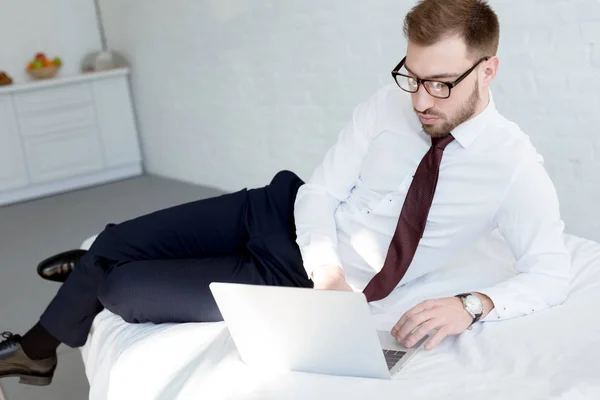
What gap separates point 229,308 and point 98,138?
3976 mm

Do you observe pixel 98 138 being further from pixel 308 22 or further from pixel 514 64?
pixel 514 64

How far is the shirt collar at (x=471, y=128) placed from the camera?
1572 mm

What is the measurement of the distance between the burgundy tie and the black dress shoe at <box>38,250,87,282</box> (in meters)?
0.98

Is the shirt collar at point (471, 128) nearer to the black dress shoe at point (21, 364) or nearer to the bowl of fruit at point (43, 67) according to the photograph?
the black dress shoe at point (21, 364)

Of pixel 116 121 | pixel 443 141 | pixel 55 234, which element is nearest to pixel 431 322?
pixel 443 141

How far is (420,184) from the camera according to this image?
161cm

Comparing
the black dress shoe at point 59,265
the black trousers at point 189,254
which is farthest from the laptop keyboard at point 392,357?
the black dress shoe at point 59,265

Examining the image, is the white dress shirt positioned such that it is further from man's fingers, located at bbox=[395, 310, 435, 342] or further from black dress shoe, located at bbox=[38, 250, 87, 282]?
black dress shoe, located at bbox=[38, 250, 87, 282]

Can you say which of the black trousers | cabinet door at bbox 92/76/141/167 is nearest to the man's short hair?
the black trousers

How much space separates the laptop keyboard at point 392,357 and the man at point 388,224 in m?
0.02

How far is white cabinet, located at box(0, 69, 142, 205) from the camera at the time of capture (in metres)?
4.62

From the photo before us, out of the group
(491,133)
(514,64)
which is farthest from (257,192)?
(514,64)

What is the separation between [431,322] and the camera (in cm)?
131

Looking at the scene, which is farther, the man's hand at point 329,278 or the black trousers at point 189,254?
the black trousers at point 189,254
